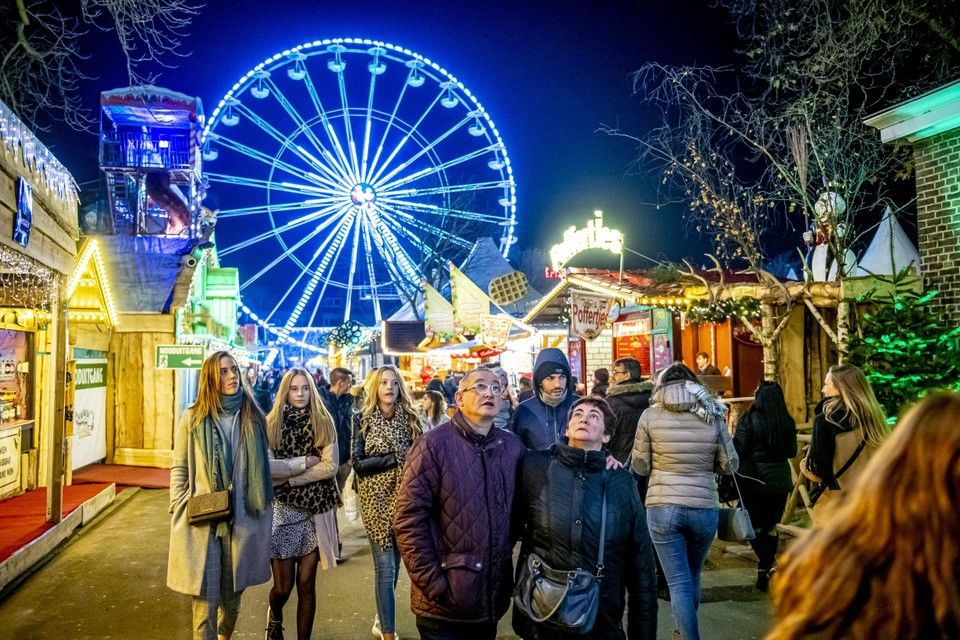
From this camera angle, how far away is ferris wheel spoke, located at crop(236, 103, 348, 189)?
Result: 21.4 m

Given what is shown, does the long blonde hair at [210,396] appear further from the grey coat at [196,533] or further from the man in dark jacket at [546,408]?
the man in dark jacket at [546,408]

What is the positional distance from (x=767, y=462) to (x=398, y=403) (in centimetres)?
295

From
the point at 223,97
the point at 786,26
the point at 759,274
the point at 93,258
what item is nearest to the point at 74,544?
the point at 93,258

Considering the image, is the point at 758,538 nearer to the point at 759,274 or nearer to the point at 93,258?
the point at 759,274

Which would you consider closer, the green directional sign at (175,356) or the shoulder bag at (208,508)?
the shoulder bag at (208,508)

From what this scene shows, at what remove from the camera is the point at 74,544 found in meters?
7.28

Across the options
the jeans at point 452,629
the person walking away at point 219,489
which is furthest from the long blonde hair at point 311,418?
the jeans at point 452,629

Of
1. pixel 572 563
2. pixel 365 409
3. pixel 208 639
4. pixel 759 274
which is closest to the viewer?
pixel 572 563

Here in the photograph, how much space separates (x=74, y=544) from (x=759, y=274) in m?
8.54

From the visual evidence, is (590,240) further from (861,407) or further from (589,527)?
(589,527)

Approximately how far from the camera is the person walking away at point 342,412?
20.4 feet

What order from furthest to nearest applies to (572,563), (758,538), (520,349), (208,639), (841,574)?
(520,349)
(758,538)
(208,639)
(572,563)
(841,574)

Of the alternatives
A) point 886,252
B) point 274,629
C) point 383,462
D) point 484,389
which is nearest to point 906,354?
point 383,462

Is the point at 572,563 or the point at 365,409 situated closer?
the point at 572,563
